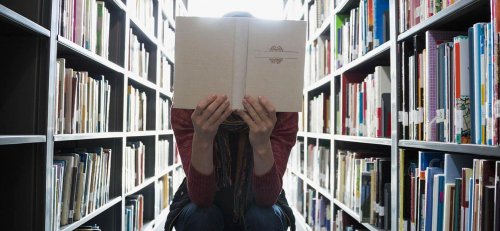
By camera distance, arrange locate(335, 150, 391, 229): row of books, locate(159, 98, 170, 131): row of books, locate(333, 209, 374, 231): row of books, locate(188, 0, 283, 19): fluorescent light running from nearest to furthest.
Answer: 1. locate(335, 150, 391, 229): row of books
2. locate(333, 209, 374, 231): row of books
3. locate(159, 98, 170, 131): row of books
4. locate(188, 0, 283, 19): fluorescent light

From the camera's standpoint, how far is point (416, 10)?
1.17 m

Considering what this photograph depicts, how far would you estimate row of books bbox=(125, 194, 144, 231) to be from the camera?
2.18 metres

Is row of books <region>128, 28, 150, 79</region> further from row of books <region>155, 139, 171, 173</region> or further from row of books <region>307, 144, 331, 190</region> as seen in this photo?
row of books <region>307, 144, 331, 190</region>

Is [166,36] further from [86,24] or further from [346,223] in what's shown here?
[346,223]

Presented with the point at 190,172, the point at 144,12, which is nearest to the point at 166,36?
the point at 144,12

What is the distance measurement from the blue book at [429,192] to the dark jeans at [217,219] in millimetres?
400

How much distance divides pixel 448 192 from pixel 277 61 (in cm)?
53

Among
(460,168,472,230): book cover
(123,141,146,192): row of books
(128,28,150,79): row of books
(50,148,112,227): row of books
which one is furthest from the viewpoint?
(128,28,150,79): row of books

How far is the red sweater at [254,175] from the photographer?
1189mm

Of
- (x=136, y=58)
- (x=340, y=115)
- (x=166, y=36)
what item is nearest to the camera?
(x=340, y=115)

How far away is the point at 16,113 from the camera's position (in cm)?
110

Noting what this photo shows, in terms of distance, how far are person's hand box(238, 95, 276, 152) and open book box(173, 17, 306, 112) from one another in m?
0.02

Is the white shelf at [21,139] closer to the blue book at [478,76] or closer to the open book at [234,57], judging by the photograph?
the open book at [234,57]

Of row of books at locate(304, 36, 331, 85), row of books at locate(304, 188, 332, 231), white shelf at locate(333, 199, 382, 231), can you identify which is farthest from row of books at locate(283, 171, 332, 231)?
row of books at locate(304, 36, 331, 85)
